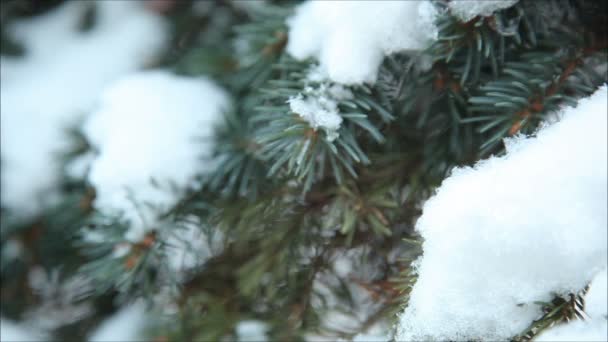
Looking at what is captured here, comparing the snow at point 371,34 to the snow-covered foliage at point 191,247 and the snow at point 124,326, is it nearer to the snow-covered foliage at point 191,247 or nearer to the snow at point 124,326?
the snow-covered foliage at point 191,247

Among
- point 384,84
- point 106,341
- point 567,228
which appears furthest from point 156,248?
point 567,228

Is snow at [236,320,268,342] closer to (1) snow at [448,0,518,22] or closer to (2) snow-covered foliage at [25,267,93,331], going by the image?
(2) snow-covered foliage at [25,267,93,331]

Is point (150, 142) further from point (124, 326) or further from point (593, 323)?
point (593, 323)

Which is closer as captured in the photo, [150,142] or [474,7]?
[474,7]

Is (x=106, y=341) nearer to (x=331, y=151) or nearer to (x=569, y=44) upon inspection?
(x=331, y=151)

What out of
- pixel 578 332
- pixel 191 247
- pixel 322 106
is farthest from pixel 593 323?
pixel 191 247

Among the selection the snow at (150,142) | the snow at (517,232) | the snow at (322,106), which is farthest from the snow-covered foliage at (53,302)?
the snow at (517,232)
